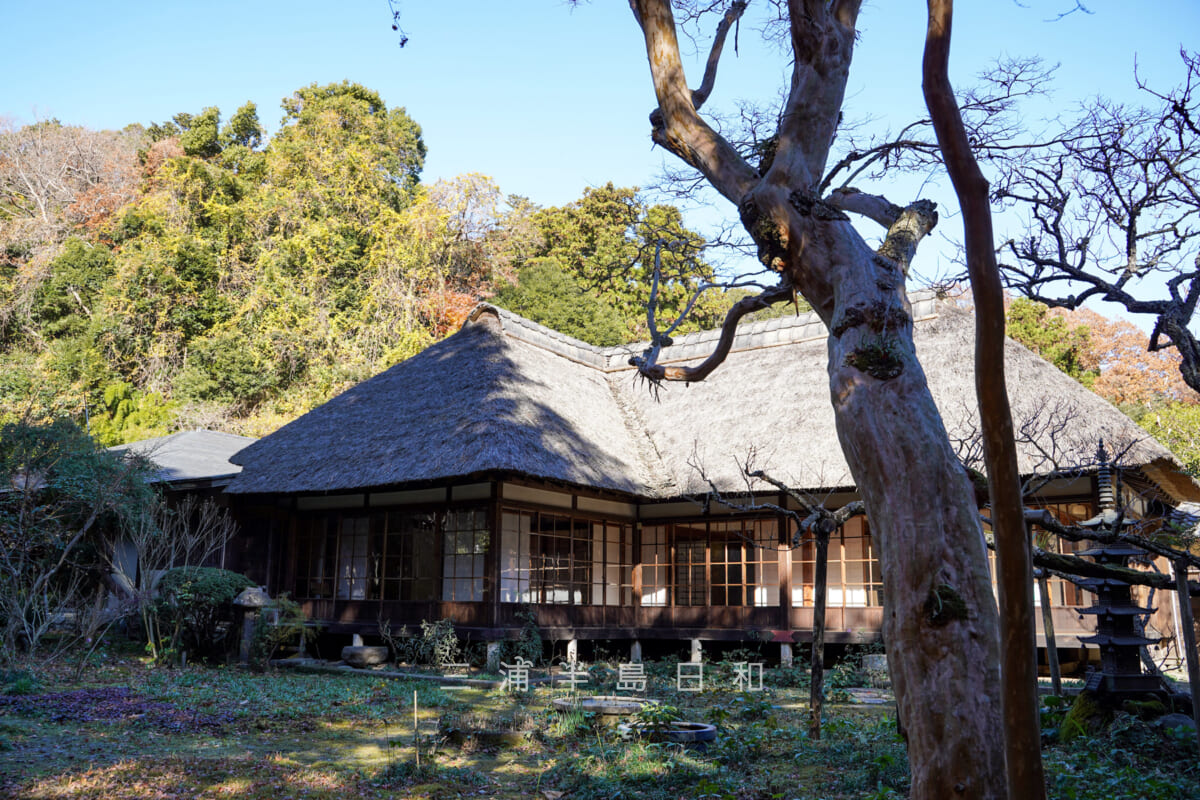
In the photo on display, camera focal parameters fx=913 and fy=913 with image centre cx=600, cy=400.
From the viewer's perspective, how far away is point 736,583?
13.7 meters

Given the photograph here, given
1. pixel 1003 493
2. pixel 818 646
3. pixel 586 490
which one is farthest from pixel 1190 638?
pixel 586 490

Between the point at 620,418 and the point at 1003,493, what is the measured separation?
1400cm

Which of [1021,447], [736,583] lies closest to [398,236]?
[736,583]

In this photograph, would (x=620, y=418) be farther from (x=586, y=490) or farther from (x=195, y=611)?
(x=195, y=611)

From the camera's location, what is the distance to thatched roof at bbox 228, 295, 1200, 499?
39.2 feet

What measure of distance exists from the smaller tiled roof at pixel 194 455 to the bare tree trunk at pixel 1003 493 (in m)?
14.0

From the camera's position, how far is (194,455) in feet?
57.0

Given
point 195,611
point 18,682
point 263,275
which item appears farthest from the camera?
point 263,275

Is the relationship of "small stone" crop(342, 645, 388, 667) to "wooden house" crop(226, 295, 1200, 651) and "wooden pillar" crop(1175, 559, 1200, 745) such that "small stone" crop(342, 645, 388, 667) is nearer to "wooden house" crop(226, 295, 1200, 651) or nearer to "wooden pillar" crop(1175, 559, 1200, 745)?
"wooden house" crop(226, 295, 1200, 651)

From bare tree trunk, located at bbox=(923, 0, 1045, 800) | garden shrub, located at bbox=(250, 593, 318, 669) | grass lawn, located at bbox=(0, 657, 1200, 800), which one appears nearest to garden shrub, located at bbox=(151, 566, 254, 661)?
garden shrub, located at bbox=(250, 593, 318, 669)

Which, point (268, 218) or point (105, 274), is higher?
point (268, 218)

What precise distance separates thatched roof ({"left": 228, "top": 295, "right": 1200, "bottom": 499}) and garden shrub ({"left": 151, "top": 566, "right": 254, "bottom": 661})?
235 cm

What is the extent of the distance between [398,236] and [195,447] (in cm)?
901

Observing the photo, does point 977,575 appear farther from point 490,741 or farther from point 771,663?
point 771,663
